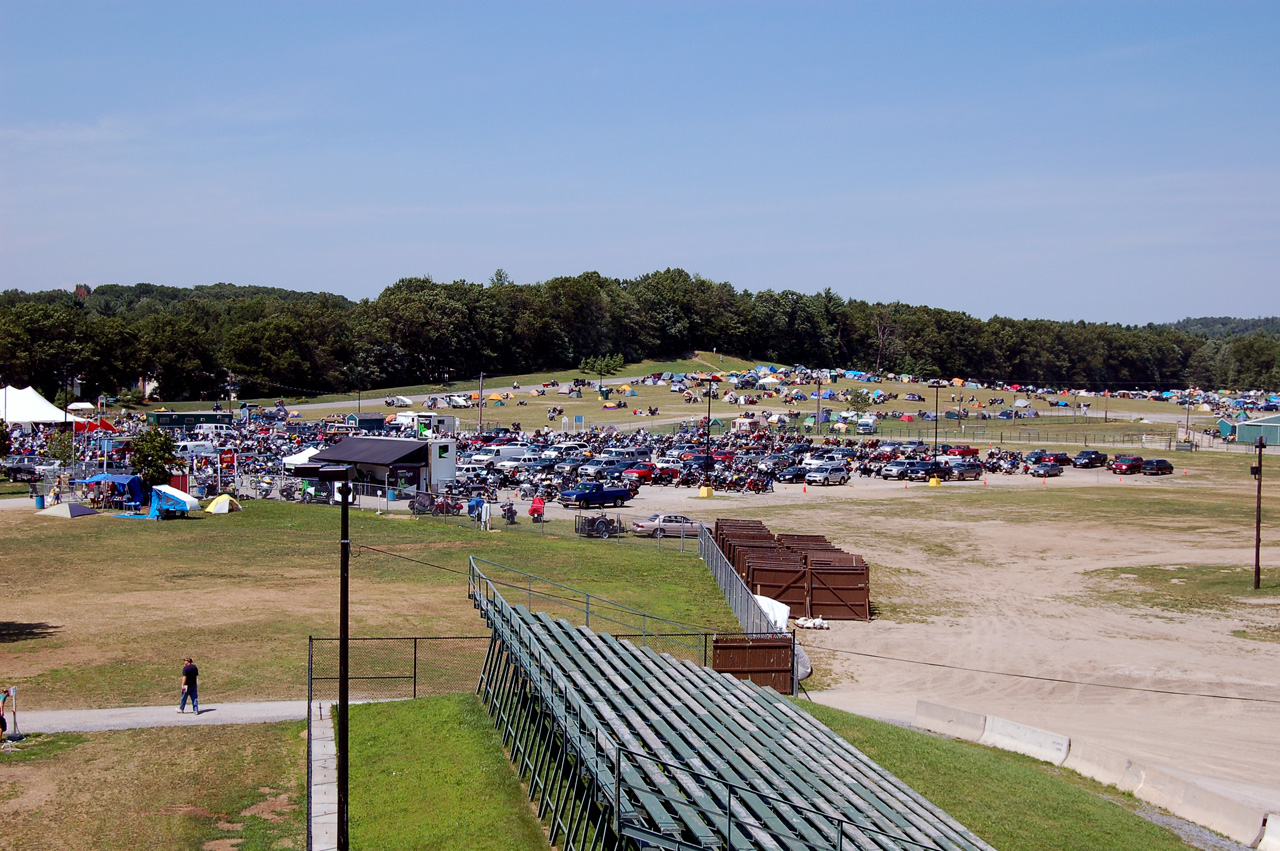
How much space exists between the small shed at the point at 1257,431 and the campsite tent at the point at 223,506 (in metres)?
92.1

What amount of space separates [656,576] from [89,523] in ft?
85.2

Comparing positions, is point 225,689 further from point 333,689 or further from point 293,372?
point 293,372

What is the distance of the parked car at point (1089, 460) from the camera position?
78562 millimetres

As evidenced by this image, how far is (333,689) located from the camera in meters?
21.3

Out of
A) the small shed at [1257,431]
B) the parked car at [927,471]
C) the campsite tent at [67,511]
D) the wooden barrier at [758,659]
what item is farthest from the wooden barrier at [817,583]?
the small shed at [1257,431]

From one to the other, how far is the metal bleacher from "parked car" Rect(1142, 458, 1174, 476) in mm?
65411

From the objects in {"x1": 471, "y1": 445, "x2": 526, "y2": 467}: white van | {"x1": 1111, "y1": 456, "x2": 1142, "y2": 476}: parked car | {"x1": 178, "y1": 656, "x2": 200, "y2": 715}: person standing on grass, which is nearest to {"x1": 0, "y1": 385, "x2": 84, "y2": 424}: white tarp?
{"x1": 471, "y1": 445, "x2": 526, "y2": 467}: white van

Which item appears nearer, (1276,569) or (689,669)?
(689,669)

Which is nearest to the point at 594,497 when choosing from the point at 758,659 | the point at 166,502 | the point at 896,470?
the point at 166,502

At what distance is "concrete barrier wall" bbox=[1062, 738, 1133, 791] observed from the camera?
18938 mm

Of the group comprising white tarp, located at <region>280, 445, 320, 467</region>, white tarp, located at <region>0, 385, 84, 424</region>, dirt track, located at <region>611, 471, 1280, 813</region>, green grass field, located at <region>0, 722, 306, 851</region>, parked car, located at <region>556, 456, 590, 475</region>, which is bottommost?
dirt track, located at <region>611, 471, 1280, 813</region>

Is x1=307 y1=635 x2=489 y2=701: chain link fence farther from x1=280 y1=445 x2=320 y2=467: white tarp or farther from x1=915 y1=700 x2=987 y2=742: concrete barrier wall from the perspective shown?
x1=280 y1=445 x2=320 y2=467: white tarp

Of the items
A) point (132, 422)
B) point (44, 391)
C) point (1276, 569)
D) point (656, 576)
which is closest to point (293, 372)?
point (44, 391)

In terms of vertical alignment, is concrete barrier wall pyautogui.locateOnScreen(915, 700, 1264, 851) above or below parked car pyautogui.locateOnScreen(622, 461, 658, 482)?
below
